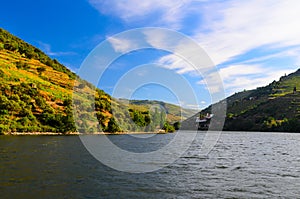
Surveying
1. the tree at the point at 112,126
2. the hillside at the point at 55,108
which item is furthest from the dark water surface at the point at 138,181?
the tree at the point at 112,126

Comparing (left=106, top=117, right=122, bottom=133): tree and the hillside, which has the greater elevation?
the hillside

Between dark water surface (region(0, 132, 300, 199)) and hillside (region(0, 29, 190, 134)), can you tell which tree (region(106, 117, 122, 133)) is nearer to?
hillside (region(0, 29, 190, 134))

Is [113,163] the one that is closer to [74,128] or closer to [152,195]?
[152,195]

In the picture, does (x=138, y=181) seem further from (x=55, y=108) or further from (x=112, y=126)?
(x=112, y=126)

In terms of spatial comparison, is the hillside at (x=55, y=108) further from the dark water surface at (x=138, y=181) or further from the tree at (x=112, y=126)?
the dark water surface at (x=138, y=181)

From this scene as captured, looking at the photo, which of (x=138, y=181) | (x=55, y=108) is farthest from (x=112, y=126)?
(x=138, y=181)

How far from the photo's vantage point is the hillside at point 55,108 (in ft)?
308

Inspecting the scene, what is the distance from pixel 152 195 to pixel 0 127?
7577 centimetres

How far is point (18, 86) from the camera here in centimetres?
10494

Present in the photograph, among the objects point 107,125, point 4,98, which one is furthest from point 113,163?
point 107,125

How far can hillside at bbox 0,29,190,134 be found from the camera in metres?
93.9

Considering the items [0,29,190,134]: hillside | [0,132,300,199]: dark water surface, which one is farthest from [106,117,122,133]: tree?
[0,132,300,199]: dark water surface

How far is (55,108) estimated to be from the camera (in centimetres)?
11544

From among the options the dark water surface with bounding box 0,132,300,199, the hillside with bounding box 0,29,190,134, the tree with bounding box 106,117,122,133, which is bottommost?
the dark water surface with bounding box 0,132,300,199
